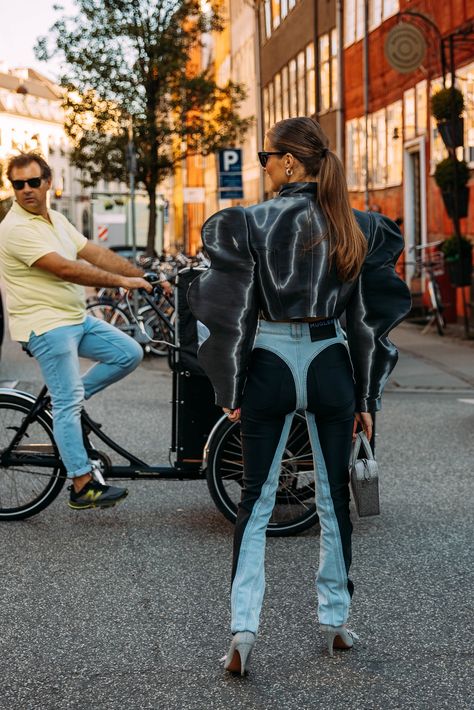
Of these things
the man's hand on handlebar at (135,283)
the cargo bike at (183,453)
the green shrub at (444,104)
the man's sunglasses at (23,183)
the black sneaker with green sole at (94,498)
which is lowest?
the black sneaker with green sole at (94,498)

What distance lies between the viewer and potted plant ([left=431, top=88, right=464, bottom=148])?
57.7 ft

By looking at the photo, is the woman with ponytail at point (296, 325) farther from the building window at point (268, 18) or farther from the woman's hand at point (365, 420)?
the building window at point (268, 18)

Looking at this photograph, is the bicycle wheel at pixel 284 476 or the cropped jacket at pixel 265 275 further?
the bicycle wheel at pixel 284 476

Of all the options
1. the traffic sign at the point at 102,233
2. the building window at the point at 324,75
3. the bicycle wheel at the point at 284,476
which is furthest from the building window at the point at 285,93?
the bicycle wheel at the point at 284,476

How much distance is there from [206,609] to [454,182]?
13835 mm

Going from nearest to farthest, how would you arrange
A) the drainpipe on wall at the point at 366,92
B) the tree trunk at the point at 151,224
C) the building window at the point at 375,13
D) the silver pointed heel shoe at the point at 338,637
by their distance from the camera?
the silver pointed heel shoe at the point at 338,637 < the building window at the point at 375,13 < the drainpipe on wall at the point at 366,92 < the tree trunk at the point at 151,224

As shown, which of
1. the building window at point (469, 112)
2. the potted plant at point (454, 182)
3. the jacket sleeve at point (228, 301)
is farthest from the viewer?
the building window at point (469, 112)

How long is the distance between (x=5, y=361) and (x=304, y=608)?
11202 millimetres

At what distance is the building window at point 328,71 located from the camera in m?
32.5

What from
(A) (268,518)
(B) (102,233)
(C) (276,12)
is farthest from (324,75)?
(A) (268,518)

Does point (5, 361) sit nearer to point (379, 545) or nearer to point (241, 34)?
point (379, 545)

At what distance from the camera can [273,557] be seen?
5883 mm

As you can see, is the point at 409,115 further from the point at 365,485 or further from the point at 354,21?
the point at 365,485

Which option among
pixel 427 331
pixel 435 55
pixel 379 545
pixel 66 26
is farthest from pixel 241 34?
pixel 379 545
